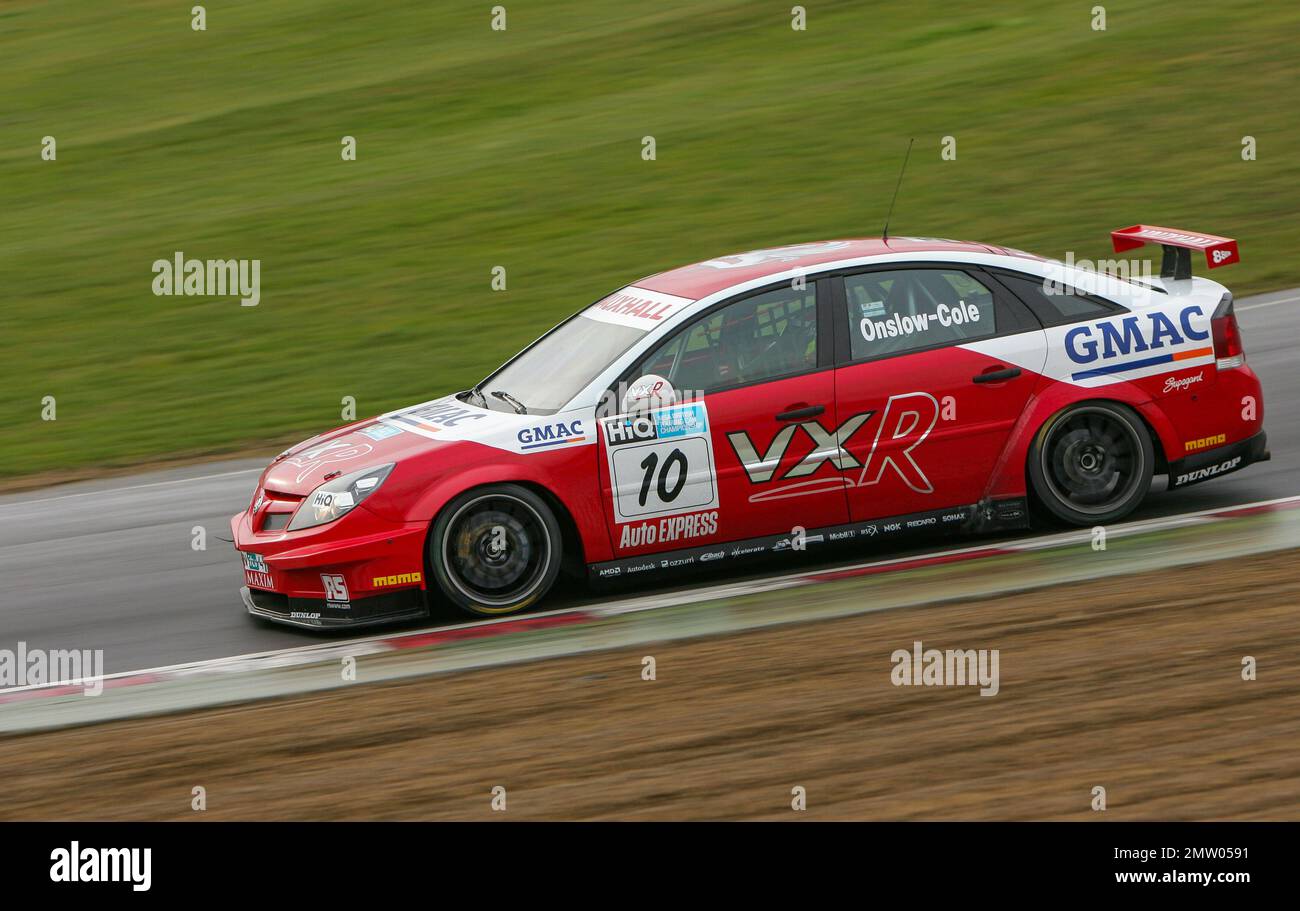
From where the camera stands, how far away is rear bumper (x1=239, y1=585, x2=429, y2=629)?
25.7ft

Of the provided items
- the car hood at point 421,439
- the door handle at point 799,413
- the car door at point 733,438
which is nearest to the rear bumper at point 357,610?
the car hood at point 421,439

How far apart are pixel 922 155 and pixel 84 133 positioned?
41.6 feet

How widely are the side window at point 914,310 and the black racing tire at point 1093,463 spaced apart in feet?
2.25

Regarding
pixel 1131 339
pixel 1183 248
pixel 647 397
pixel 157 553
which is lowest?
pixel 157 553

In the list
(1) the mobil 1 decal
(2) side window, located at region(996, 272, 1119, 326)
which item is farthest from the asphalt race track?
(2) side window, located at region(996, 272, 1119, 326)

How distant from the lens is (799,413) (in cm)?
802

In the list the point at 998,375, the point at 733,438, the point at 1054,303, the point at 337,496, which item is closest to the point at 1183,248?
the point at 1054,303

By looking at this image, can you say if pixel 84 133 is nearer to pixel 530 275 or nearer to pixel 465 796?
pixel 530 275

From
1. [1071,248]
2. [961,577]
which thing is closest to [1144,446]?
[961,577]

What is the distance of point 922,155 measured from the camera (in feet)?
63.4

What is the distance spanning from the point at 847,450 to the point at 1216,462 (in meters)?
2.19

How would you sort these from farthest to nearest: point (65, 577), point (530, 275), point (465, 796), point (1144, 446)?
point (530, 275) < point (65, 577) < point (1144, 446) < point (465, 796)

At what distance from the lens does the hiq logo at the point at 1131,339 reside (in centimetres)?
844

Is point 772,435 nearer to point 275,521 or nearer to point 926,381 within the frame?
point 926,381
